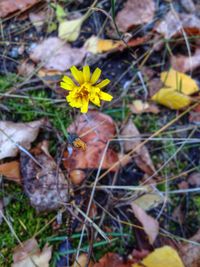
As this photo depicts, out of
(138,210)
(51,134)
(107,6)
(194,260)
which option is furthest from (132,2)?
(194,260)

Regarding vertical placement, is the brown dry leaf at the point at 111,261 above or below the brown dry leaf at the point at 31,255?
below

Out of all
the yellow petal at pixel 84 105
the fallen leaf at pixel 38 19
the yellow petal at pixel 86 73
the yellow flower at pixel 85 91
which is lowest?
the yellow petal at pixel 84 105

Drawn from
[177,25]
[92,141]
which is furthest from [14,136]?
[177,25]

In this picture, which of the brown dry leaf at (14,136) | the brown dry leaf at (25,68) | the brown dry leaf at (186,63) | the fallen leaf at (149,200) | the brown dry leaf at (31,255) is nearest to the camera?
the brown dry leaf at (31,255)

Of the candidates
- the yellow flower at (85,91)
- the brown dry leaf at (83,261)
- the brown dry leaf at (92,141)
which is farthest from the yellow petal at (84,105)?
the brown dry leaf at (83,261)

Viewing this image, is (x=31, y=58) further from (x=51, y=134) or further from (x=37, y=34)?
(x=51, y=134)

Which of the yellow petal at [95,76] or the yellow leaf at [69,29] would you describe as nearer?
the yellow petal at [95,76]

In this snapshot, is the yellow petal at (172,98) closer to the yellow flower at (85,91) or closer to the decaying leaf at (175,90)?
the decaying leaf at (175,90)

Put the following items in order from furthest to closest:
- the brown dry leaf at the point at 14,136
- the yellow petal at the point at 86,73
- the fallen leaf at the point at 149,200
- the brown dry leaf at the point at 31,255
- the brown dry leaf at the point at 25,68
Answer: the brown dry leaf at the point at 25,68, the fallen leaf at the point at 149,200, the brown dry leaf at the point at 14,136, the brown dry leaf at the point at 31,255, the yellow petal at the point at 86,73
